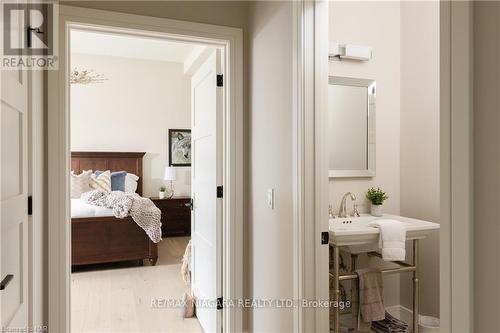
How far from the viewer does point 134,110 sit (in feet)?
21.6

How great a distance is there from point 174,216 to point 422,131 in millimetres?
4646

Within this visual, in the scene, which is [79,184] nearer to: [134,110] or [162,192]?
[162,192]

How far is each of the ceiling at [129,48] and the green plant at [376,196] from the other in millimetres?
3393

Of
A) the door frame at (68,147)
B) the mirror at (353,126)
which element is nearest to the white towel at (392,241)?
the mirror at (353,126)

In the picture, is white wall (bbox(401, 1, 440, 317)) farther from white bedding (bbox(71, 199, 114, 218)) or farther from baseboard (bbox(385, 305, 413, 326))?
white bedding (bbox(71, 199, 114, 218))

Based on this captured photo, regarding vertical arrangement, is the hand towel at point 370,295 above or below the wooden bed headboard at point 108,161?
below

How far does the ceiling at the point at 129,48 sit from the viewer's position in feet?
17.8

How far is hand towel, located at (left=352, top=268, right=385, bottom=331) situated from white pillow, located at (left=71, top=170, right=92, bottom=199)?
4.49 m

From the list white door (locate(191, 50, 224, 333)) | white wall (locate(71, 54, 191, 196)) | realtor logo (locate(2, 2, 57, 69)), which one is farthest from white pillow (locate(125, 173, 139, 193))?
realtor logo (locate(2, 2, 57, 69))

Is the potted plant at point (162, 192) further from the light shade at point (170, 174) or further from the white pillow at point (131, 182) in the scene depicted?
the white pillow at point (131, 182)

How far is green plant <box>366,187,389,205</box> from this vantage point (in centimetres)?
284

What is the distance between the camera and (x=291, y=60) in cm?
180
